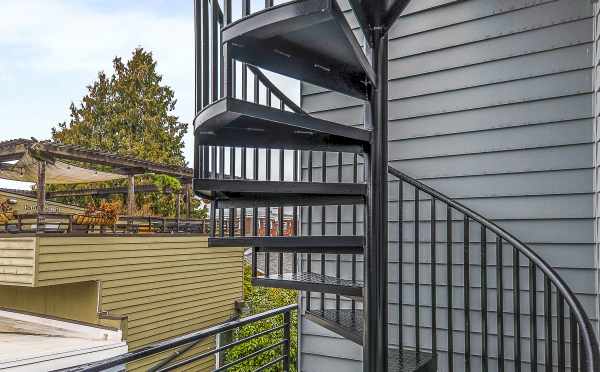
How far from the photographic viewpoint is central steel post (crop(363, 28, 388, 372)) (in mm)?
1957

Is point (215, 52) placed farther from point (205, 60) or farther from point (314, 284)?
point (314, 284)

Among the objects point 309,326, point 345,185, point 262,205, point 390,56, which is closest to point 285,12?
point 345,185

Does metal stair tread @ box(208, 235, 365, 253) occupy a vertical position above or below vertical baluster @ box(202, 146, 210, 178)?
below

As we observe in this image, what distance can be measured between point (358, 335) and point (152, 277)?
536 cm

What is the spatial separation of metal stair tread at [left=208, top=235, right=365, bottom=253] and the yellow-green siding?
4.25 m

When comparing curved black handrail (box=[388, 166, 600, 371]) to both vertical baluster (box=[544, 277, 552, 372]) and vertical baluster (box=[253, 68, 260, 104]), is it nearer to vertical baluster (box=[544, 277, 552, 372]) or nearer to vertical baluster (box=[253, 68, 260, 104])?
vertical baluster (box=[544, 277, 552, 372])

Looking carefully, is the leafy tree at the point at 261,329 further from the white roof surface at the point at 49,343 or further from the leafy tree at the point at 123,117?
the leafy tree at the point at 123,117

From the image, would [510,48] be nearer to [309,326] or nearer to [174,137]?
[309,326]

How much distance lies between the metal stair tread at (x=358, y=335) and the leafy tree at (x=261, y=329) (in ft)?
10.6

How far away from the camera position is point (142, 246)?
6.98 metres

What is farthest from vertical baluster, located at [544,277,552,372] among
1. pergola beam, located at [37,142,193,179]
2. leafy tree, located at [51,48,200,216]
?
leafy tree, located at [51,48,200,216]

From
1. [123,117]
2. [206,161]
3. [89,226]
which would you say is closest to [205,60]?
[206,161]

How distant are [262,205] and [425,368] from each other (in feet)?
3.66

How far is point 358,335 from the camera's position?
2.24 m
